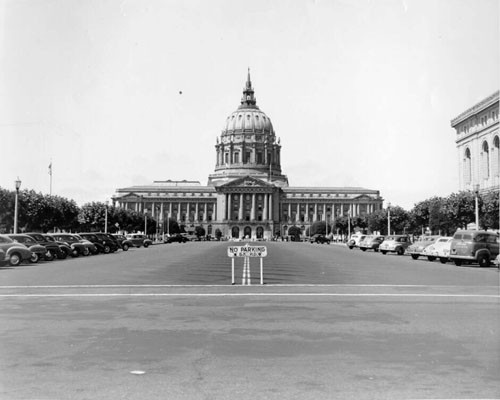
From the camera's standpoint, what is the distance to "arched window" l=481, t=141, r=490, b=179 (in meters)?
109

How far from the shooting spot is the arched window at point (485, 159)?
10925 cm

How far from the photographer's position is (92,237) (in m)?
51.5

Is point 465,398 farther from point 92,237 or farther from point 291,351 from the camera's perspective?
point 92,237

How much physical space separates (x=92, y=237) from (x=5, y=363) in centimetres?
4403

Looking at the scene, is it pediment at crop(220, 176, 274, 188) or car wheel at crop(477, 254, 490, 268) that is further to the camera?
pediment at crop(220, 176, 274, 188)

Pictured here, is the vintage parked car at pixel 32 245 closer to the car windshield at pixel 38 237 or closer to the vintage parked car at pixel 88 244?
the car windshield at pixel 38 237

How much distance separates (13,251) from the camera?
31188mm

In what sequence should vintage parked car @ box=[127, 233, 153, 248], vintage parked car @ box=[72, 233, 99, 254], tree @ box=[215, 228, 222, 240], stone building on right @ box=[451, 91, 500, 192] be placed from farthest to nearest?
tree @ box=[215, 228, 222, 240], stone building on right @ box=[451, 91, 500, 192], vintage parked car @ box=[127, 233, 153, 248], vintage parked car @ box=[72, 233, 99, 254]

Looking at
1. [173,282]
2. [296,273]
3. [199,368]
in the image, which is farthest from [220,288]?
[199,368]

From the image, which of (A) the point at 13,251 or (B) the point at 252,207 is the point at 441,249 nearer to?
(A) the point at 13,251

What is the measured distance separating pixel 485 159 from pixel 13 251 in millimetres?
94647

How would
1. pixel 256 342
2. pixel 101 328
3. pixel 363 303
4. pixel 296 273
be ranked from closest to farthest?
pixel 256 342 < pixel 101 328 < pixel 363 303 < pixel 296 273

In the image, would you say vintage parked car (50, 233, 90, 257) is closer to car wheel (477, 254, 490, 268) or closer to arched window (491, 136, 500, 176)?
car wheel (477, 254, 490, 268)

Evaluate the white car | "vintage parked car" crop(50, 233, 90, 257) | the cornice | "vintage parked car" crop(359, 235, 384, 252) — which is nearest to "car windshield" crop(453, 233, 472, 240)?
the white car
